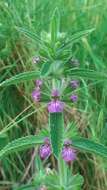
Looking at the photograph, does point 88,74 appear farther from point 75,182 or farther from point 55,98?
point 75,182

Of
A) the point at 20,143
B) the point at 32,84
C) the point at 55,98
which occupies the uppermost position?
the point at 32,84

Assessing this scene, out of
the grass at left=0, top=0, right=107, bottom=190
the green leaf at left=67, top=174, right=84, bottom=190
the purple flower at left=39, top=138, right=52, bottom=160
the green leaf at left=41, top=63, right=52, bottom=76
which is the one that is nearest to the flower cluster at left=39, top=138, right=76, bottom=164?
the purple flower at left=39, top=138, right=52, bottom=160

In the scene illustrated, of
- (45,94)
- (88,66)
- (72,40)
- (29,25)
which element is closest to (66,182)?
(45,94)

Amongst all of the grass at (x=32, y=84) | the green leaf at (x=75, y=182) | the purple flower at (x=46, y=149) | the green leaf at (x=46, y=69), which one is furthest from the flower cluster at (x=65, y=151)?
the grass at (x=32, y=84)

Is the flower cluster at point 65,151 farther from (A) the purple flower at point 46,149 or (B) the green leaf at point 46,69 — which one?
(B) the green leaf at point 46,69

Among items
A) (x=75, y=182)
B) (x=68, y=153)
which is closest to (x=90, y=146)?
(x=68, y=153)

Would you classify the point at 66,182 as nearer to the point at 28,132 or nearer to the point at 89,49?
the point at 28,132
